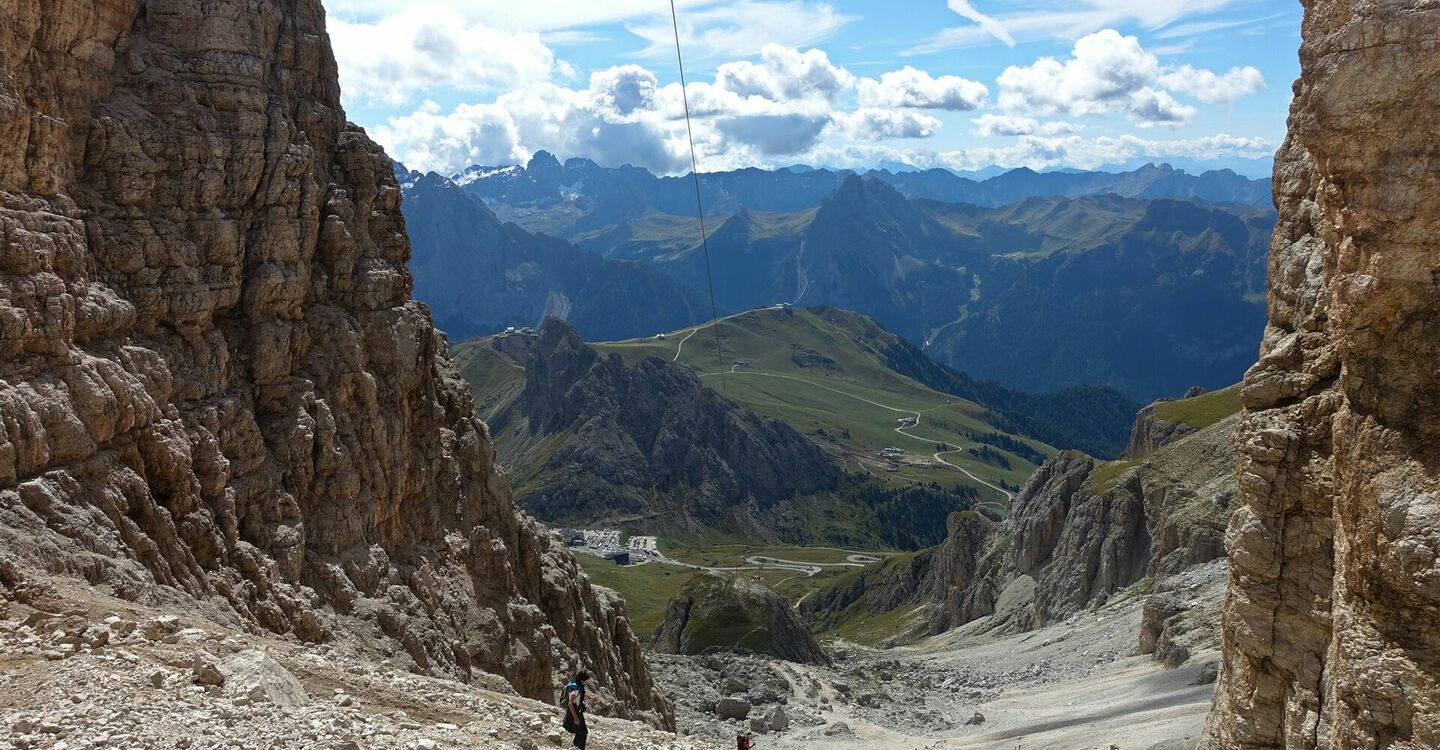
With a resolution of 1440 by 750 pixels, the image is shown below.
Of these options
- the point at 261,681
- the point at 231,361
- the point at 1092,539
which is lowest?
the point at 1092,539

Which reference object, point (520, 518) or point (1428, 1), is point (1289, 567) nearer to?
point (1428, 1)

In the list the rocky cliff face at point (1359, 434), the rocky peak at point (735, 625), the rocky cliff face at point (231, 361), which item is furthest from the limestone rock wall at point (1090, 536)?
the rocky cliff face at point (1359, 434)

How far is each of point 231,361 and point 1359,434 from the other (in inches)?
1360

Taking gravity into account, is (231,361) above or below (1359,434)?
A: above

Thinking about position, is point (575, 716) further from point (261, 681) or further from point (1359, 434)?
point (1359, 434)

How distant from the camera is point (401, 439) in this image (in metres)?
45.7

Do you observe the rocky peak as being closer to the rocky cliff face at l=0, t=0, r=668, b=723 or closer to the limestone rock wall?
the limestone rock wall

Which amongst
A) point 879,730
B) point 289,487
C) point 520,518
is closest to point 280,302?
point 289,487

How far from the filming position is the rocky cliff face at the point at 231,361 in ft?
93.6

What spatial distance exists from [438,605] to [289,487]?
28.3ft

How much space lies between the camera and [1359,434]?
2039 centimetres

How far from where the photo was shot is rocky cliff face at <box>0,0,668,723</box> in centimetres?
2853

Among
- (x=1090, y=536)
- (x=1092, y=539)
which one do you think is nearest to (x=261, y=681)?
(x=1092, y=539)

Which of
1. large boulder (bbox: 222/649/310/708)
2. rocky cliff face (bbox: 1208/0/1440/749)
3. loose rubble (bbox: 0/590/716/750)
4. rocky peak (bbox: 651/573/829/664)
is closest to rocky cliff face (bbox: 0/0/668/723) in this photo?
loose rubble (bbox: 0/590/716/750)
